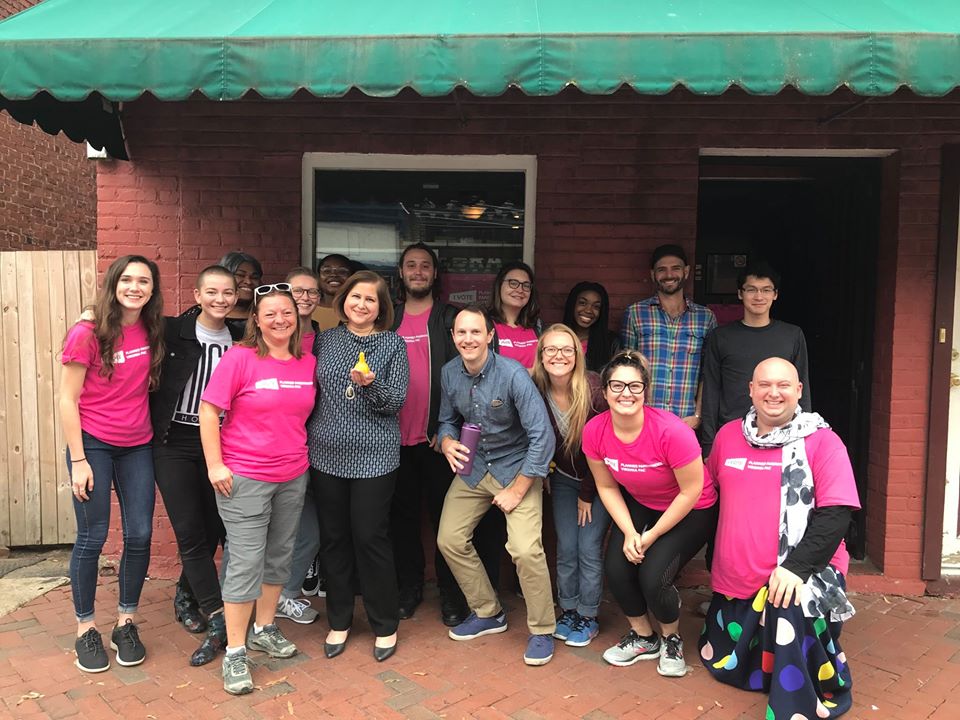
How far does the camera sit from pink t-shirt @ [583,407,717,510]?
3279mm

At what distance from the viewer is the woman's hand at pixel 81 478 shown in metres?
3.27

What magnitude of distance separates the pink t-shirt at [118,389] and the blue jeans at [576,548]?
2091 millimetres

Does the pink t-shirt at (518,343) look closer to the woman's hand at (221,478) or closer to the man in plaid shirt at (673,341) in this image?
the man in plaid shirt at (673,341)

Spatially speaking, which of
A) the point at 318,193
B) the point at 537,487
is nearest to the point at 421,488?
the point at 537,487

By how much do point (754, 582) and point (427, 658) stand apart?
5.28 ft

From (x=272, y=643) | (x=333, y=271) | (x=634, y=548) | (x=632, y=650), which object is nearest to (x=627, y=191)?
(x=333, y=271)

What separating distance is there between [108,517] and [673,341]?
3103 millimetres

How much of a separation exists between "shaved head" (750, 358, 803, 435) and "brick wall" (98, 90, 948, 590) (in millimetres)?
1503

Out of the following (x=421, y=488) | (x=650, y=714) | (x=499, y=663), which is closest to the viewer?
(x=650, y=714)

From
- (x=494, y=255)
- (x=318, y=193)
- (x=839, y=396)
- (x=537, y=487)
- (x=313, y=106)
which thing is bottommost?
(x=537, y=487)

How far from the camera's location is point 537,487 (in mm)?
3652

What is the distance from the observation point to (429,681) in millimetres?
3396

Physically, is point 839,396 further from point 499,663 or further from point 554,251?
point 499,663

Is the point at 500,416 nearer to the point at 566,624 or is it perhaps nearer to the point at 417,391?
the point at 417,391
